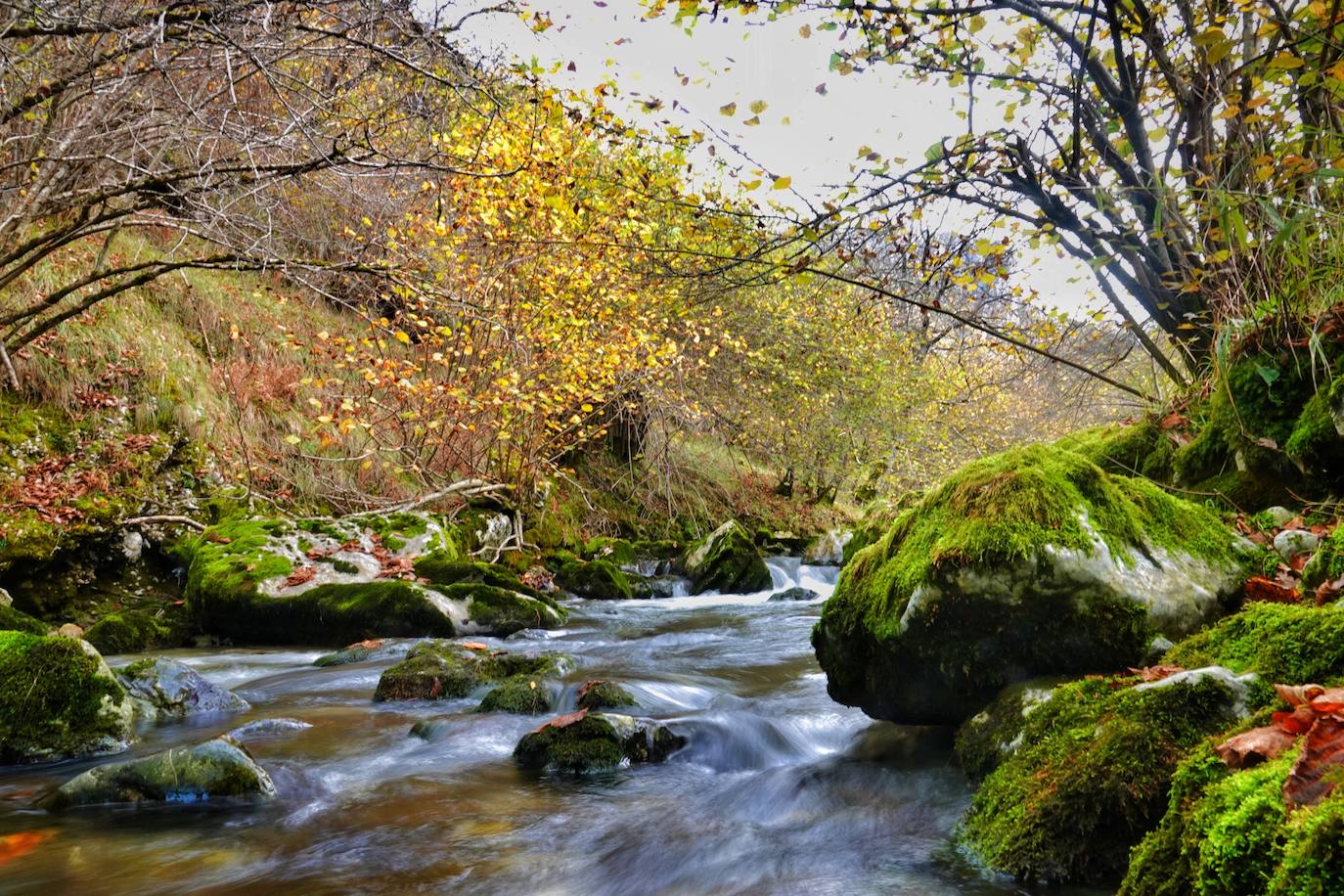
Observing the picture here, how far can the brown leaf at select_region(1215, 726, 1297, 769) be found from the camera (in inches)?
74.1

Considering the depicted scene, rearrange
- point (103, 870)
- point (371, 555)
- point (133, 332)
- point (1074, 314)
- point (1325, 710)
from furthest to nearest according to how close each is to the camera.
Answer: point (133, 332) < point (371, 555) < point (1074, 314) < point (103, 870) < point (1325, 710)

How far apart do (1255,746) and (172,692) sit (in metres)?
5.99

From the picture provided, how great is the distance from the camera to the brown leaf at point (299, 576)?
817cm

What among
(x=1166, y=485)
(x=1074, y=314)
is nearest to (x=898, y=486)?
(x=1074, y=314)

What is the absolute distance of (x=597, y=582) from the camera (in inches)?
434

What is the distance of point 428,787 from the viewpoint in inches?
168

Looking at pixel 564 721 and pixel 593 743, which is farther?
pixel 564 721

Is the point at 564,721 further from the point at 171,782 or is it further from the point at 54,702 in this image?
the point at 54,702

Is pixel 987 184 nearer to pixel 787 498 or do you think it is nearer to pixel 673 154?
pixel 673 154

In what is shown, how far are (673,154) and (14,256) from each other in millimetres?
4486

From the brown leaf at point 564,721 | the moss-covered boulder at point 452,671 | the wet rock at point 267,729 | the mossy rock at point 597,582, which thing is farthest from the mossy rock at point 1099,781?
the mossy rock at point 597,582

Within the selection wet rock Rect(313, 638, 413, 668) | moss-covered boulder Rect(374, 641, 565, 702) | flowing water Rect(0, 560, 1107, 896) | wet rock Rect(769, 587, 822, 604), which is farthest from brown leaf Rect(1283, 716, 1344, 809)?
wet rock Rect(769, 587, 822, 604)

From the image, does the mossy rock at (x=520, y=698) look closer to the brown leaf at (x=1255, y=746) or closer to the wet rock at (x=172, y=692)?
the wet rock at (x=172, y=692)

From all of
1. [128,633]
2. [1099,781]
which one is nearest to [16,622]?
[128,633]
